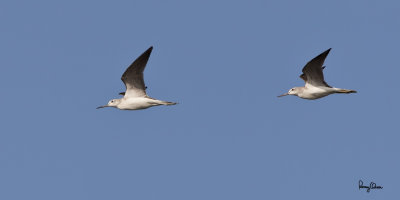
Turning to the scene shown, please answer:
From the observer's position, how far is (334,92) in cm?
2670

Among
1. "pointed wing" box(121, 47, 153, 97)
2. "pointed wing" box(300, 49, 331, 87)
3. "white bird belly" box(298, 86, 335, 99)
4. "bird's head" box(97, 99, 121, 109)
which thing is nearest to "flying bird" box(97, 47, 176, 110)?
"pointed wing" box(121, 47, 153, 97)

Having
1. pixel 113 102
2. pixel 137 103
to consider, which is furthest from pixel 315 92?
pixel 113 102

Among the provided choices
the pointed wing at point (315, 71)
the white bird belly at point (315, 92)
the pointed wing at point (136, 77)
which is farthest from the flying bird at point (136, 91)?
the white bird belly at point (315, 92)

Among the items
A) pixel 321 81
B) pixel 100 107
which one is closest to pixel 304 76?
pixel 321 81

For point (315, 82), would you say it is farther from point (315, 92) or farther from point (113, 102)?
point (113, 102)

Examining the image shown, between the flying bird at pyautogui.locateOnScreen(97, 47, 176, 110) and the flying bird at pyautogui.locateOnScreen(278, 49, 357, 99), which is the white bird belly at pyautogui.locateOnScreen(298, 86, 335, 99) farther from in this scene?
the flying bird at pyautogui.locateOnScreen(97, 47, 176, 110)

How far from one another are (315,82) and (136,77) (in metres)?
5.98

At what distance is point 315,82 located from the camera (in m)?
27.1

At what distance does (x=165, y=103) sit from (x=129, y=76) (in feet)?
4.66

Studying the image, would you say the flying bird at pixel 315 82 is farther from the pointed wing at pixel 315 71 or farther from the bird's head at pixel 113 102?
the bird's head at pixel 113 102

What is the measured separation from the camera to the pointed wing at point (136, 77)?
24781 millimetres

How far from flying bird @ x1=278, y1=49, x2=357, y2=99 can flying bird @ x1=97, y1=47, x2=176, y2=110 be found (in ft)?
15.5

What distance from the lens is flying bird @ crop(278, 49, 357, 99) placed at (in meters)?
26.2

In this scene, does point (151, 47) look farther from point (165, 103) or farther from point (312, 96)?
point (312, 96)
